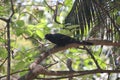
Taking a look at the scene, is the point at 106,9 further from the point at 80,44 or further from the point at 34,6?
the point at 34,6

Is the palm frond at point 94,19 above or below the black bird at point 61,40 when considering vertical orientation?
above

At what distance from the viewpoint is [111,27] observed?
8.47ft

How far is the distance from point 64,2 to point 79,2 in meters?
0.30

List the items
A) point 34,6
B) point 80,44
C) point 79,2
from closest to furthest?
point 80,44 → point 79,2 → point 34,6

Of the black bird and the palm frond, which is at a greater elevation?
the palm frond

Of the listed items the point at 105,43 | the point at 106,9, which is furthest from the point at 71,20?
the point at 105,43

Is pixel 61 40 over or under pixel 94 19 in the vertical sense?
under

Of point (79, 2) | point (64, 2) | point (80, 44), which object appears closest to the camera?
point (80, 44)

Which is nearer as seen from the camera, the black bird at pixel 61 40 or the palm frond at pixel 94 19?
the black bird at pixel 61 40

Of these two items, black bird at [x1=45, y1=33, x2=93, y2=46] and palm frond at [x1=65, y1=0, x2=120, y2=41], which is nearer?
black bird at [x1=45, y1=33, x2=93, y2=46]

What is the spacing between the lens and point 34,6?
3.25 metres

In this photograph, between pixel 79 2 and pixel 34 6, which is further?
pixel 34 6

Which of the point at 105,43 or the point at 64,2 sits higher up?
the point at 64,2

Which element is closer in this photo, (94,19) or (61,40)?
(61,40)
